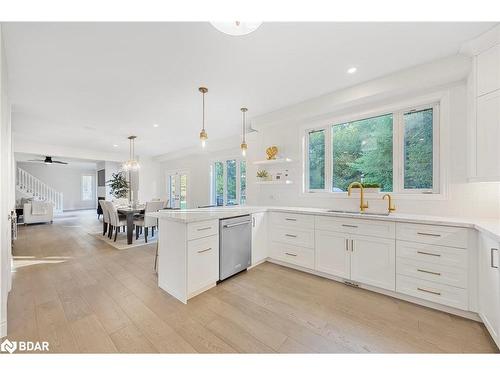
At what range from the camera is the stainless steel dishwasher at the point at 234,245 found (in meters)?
2.47

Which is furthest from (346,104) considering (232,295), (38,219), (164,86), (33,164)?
(33,164)

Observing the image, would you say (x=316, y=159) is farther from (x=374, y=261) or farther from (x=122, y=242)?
(x=122, y=242)

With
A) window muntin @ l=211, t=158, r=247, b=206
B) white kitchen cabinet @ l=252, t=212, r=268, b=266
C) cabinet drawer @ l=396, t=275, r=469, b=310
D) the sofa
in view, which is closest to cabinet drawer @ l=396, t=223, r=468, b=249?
cabinet drawer @ l=396, t=275, r=469, b=310

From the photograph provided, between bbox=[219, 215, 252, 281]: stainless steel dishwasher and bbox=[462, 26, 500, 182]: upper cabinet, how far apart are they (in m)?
2.52

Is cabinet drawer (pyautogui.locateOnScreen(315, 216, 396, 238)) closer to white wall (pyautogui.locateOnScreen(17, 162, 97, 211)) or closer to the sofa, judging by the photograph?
the sofa

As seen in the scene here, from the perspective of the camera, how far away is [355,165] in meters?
3.04

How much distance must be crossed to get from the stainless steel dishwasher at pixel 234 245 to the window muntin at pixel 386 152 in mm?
1397

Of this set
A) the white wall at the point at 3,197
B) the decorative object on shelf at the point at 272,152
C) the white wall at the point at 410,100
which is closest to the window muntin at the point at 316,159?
the white wall at the point at 410,100

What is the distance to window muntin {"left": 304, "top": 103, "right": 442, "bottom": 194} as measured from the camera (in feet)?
8.15

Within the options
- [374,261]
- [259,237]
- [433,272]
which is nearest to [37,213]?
[259,237]

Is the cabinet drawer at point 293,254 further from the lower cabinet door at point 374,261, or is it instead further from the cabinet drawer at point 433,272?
the cabinet drawer at point 433,272

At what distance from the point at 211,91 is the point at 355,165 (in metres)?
2.41

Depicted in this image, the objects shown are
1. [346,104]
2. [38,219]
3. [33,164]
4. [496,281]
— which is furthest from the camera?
[33,164]
